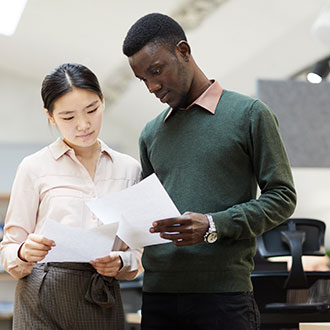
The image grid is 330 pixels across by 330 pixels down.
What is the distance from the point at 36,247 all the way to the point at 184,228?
34 centimetres

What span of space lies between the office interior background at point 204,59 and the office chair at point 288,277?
0.81 meters

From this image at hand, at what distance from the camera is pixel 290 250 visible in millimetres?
2186

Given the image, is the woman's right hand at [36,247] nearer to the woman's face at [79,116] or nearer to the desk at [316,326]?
the woman's face at [79,116]

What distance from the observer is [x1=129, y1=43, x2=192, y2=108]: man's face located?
4.58 ft

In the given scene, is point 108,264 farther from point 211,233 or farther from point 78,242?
point 211,233

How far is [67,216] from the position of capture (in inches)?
57.9

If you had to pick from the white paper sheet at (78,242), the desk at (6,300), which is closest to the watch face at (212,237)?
the white paper sheet at (78,242)

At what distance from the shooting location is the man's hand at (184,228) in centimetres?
124

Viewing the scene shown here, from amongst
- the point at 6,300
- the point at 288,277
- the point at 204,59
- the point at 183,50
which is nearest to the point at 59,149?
the point at 183,50

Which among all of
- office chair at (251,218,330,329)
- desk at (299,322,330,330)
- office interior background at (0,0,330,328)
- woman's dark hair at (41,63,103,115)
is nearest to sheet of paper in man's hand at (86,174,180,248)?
woman's dark hair at (41,63,103,115)

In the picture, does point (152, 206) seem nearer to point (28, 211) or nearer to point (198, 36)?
point (28, 211)

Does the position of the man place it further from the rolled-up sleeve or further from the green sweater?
the rolled-up sleeve

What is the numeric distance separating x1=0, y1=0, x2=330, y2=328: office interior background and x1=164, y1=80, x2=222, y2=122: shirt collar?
156 centimetres

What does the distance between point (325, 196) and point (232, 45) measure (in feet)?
5.67
